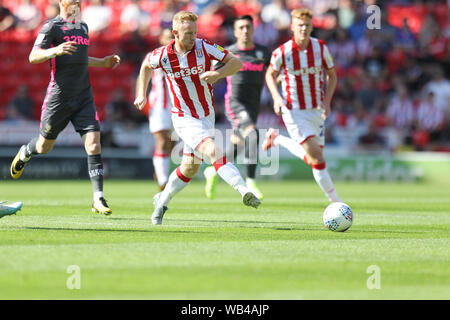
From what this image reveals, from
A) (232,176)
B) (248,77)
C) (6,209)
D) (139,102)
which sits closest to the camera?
(232,176)

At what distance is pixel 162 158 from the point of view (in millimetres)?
11742

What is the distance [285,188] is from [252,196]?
938cm

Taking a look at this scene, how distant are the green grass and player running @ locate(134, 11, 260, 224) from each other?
602 mm

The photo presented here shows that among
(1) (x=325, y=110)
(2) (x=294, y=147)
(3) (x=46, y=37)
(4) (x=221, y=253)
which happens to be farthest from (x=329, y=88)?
(4) (x=221, y=253)

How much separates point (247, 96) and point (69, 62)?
4.21 m

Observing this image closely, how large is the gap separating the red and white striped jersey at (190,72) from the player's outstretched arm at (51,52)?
0.78 meters

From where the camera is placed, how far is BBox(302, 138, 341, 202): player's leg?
31.6ft

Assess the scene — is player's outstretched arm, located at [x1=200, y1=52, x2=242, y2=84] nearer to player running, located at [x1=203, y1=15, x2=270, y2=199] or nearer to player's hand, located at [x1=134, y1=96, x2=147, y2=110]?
player's hand, located at [x1=134, y1=96, x2=147, y2=110]

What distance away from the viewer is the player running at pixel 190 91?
775 cm

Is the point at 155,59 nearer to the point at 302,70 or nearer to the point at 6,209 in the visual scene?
the point at 6,209

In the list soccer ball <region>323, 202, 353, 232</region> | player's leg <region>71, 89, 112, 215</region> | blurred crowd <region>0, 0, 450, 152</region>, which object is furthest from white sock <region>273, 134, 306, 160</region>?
blurred crowd <region>0, 0, 450, 152</region>

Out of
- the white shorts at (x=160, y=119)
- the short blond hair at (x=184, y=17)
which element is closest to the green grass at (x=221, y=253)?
the white shorts at (x=160, y=119)

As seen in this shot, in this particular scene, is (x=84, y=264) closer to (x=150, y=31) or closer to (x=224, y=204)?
(x=224, y=204)

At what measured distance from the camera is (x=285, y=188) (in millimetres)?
16562
